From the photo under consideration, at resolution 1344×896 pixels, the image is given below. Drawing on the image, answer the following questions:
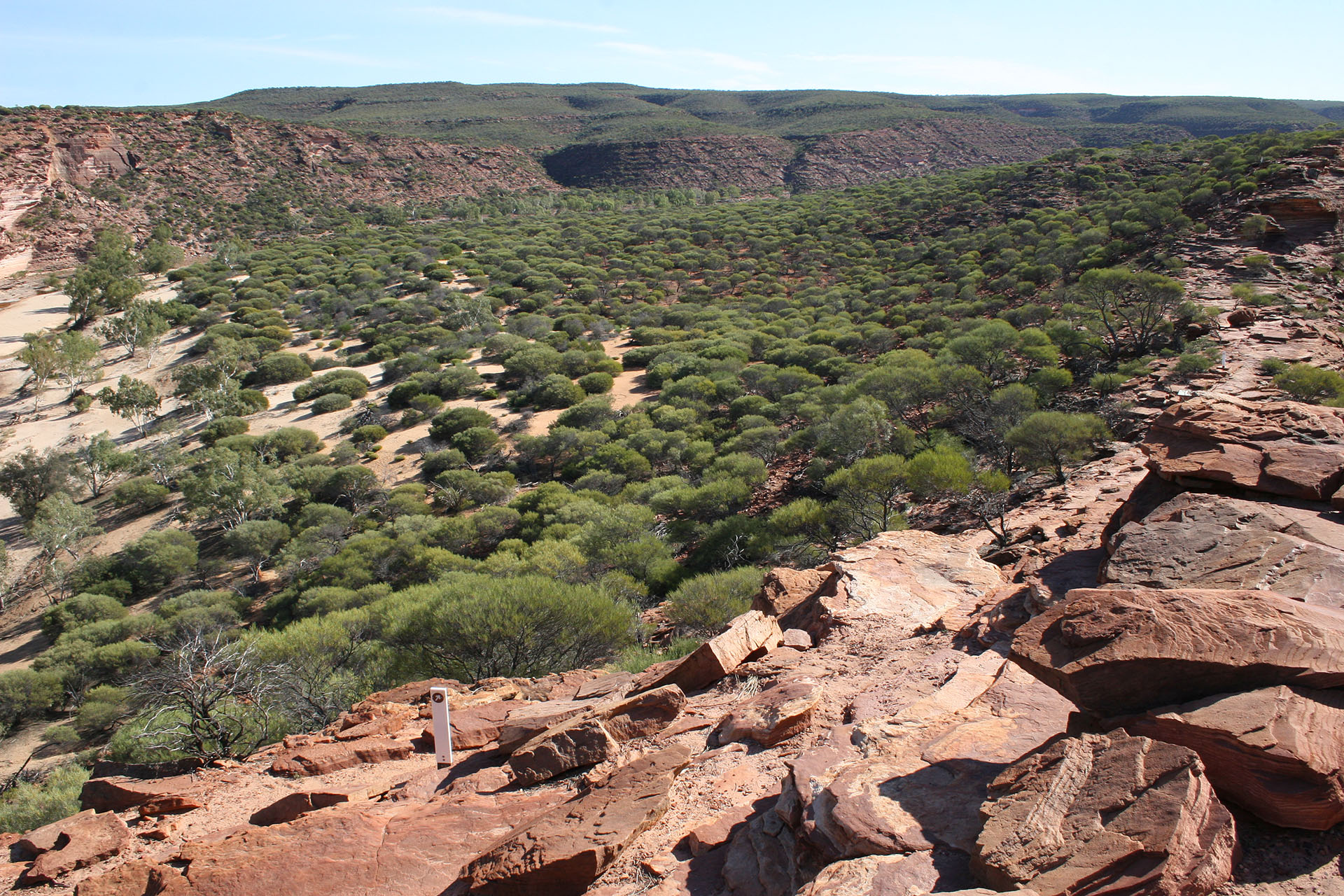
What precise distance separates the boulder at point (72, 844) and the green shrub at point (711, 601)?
26.6 ft

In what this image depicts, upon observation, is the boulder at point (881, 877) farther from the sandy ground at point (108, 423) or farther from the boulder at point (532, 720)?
the sandy ground at point (108, 423)

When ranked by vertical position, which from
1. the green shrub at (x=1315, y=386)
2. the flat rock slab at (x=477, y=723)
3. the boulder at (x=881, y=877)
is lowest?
the flat rock slab at (x=477, y=723)

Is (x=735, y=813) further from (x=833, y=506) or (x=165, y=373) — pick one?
(x=165, y=373)

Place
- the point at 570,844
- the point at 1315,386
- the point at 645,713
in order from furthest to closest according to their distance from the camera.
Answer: the point at 1315,386 → the point at 645,713 → the point at 570,844

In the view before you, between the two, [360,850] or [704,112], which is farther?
[704,112]

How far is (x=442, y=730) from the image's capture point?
649 cm

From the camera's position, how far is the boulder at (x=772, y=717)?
562 centimetres

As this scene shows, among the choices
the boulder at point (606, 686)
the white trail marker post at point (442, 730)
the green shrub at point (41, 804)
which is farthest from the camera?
the green shrub at point (41, 804)

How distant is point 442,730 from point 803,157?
308 ft

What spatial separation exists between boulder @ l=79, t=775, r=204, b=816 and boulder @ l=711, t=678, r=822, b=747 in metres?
5.04

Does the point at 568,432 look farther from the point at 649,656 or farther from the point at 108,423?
the point at 108,423

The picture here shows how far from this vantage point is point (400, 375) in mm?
37438

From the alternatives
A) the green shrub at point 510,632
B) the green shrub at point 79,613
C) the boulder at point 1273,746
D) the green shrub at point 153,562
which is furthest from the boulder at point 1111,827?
the green shrub at point 153,562

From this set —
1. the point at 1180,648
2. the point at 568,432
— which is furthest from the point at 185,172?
the point at 1180,648
